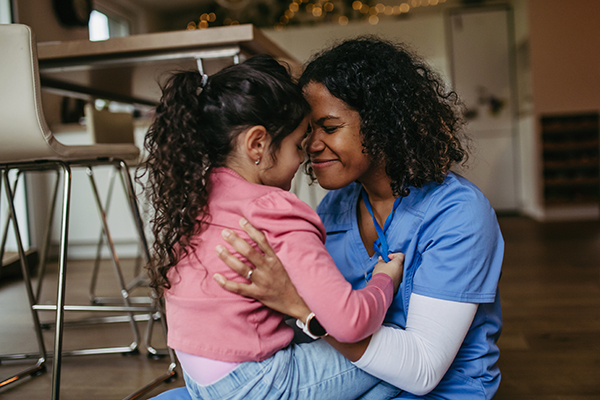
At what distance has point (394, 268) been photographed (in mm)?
980

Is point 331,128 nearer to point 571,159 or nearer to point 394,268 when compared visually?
point 394,268

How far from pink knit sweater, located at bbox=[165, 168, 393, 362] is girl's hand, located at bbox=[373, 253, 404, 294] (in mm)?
110

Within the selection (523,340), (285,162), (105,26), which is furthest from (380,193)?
(105,26)

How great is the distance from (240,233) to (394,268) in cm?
34

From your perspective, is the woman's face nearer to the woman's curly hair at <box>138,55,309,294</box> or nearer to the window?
the woman's curly hair at <box>138,55,309,294</box>

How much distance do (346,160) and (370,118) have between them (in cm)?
10

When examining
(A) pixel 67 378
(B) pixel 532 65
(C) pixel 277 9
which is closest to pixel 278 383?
(A) pixel 67 378

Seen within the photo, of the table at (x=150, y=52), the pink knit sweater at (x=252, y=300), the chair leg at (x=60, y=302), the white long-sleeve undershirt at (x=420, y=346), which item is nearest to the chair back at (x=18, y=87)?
the chair leg at (x=60, y=302)

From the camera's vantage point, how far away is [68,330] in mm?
2025

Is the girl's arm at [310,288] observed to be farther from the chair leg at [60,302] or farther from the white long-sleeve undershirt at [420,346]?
the chair leg at [60,302]

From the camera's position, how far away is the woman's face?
1.08 metres

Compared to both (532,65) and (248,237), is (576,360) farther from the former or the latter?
(532,65)

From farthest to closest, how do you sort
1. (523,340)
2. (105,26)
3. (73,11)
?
(105,26), (73,11), (523,340)

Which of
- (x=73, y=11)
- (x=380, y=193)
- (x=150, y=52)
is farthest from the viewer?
(x=73, y=11)
